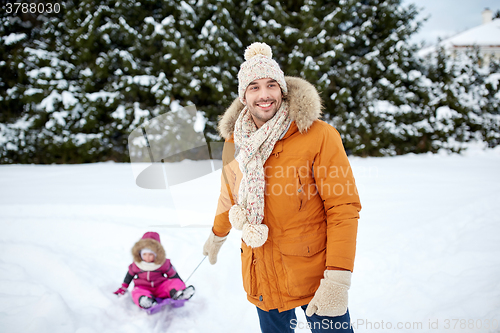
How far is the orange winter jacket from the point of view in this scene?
124 cm

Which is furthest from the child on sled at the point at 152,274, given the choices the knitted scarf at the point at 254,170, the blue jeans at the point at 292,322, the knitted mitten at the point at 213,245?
the knitted scarf at the point at 254,170

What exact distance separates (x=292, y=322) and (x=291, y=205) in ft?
2.50

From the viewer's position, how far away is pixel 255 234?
133 centimetres

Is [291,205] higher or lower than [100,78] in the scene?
lower

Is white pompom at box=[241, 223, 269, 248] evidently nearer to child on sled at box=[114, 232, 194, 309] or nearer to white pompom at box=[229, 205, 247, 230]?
white pompom at box=[229, 205, 247, 230]

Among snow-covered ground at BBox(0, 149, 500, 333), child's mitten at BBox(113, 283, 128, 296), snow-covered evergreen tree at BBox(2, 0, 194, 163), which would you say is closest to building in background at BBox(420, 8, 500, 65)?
snow-covered evergreen tree at BBox(2, 0, 194, 163)

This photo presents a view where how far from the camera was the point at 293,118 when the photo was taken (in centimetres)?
133

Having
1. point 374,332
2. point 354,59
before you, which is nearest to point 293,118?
point 374,332

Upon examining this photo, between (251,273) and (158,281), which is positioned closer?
(251,273)

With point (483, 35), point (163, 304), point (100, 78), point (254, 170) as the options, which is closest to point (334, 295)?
point (254, 170)

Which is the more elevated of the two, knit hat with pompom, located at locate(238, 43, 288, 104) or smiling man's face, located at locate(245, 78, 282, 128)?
knit hat with pompom, located at locate(238, 43, 288, 104)

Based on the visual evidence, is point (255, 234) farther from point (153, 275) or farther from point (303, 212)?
point (153, 275)

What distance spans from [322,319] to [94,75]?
10.4m

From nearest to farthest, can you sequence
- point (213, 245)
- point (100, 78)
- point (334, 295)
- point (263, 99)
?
point (334, 295) → point (263, 99) → point (213, 245) → point (100, 78)
